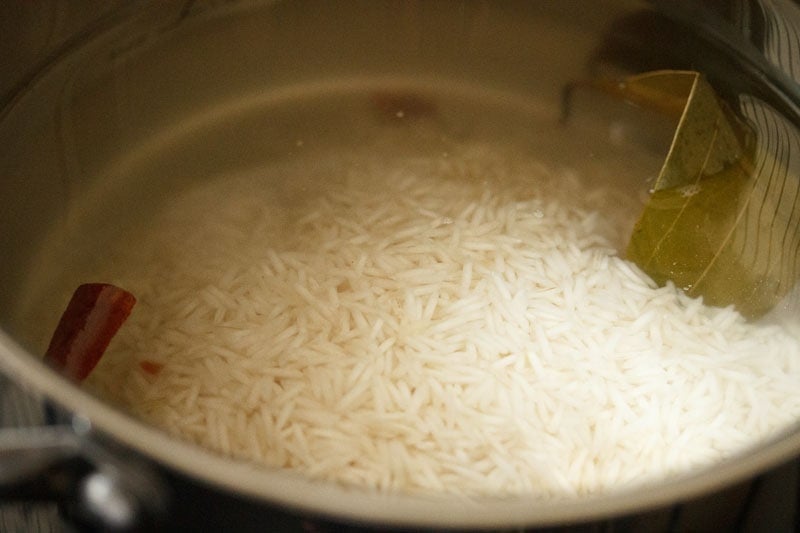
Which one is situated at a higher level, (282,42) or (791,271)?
(282,42)

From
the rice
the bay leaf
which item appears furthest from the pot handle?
the bay leaf

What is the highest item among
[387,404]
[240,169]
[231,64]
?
[231,64]

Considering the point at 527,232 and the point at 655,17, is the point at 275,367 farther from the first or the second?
the point at 655,17

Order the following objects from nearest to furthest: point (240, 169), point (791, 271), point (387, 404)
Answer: point (387, 404)
point (791, 271)
point (240, 169)

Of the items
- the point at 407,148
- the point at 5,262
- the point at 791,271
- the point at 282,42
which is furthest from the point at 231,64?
the point at 791,271

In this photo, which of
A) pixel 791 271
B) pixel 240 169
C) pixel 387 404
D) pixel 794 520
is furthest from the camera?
pixel 240 169

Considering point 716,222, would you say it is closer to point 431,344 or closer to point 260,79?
point 431,344

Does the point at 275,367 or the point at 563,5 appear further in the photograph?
the point at 563,5

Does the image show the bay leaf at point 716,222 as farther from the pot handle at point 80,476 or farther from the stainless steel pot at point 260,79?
the pot handle at point 80,476
